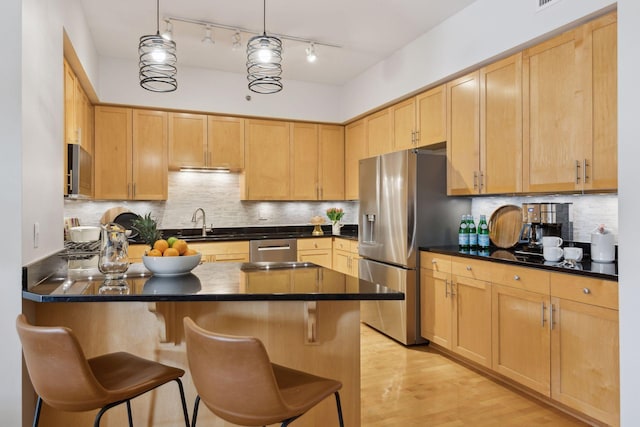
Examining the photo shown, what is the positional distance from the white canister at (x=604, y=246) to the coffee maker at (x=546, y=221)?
16.8 inches

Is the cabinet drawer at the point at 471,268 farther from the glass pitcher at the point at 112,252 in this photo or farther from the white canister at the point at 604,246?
the glass pitcher at the point at 112,252

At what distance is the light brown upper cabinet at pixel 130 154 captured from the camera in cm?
460

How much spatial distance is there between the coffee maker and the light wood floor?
1.11 meters

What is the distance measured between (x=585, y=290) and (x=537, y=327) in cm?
43

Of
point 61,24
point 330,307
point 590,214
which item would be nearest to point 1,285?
point 330,307

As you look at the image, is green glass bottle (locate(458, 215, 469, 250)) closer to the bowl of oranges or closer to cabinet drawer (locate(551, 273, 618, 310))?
cabinet drawer (locate(551, 273, 618, 310))

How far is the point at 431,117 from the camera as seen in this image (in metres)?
3.97

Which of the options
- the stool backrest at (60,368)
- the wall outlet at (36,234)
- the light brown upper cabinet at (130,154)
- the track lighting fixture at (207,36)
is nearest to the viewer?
the stool backrest at (60,368)

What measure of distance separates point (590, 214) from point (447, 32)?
72.8 inches

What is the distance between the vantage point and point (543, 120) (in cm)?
293

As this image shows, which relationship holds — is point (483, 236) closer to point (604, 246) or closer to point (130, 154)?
point (604, 246)

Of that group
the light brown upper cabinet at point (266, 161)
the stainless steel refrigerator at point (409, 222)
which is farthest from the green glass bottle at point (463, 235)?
the light brown upper cabinet at point (266, 161)

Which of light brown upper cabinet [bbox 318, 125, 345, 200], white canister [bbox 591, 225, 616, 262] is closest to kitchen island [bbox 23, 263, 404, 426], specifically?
white canister [bbox 591, 225, 616, 262]

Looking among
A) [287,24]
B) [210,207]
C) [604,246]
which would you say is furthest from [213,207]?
[604,246]
